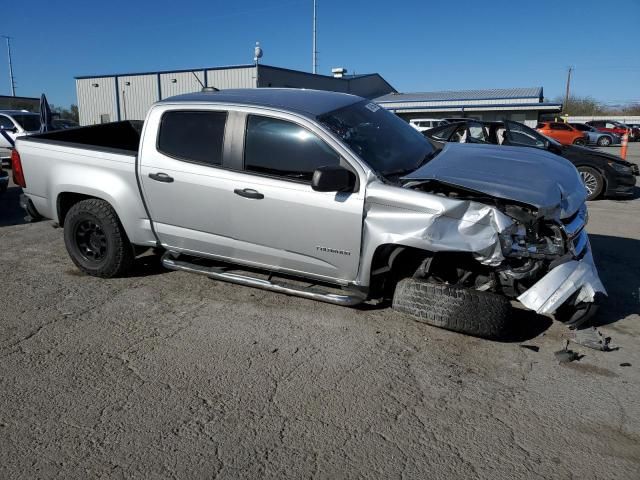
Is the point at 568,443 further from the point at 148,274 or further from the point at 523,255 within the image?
the point at 148,274

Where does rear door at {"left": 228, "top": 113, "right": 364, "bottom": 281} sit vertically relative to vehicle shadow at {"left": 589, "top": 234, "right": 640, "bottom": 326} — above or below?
above

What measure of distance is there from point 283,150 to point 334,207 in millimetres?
704

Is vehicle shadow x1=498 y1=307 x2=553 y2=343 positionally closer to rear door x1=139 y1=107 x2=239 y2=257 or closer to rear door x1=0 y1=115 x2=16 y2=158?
rear door x1=139 y1=107 x2=239 y2=257

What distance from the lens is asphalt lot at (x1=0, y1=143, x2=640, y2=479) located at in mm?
2623

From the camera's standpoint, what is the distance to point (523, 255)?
11.8ft

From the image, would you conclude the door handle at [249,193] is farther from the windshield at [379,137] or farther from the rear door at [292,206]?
the windshield at [379,137]

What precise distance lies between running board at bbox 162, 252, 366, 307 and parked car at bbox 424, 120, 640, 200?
674cm

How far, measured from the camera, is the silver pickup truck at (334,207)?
3678 millimetres

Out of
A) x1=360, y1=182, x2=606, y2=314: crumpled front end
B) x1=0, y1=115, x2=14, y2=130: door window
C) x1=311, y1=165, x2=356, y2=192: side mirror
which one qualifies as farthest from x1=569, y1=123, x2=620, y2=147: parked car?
x1=311, y1=165, x2=356, y2=192: side mirror

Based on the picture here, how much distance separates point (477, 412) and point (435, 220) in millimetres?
1316

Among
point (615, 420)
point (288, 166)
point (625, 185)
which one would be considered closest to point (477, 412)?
point (615, 420)

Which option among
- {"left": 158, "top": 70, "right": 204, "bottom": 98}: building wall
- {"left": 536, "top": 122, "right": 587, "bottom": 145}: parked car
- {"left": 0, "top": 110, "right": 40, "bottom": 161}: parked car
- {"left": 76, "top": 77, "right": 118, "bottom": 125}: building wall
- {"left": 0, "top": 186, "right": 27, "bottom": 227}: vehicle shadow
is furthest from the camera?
{"left": 76, "top": 77, "right": 118, "bottom": 125}: building wall

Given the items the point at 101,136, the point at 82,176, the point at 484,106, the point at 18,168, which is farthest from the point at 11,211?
the point at 484,106

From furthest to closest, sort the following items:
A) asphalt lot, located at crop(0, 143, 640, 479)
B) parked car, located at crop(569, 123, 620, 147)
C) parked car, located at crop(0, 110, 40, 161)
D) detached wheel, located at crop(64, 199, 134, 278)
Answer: parked car, located at crop(569, 123, 620, 147) → parked car, located at crop(0, 110, 40, 161) → detached wheel, located at crop(64, 199, 134, 278) → asphalt lot, located at crop(0, 143, 640, 479)
